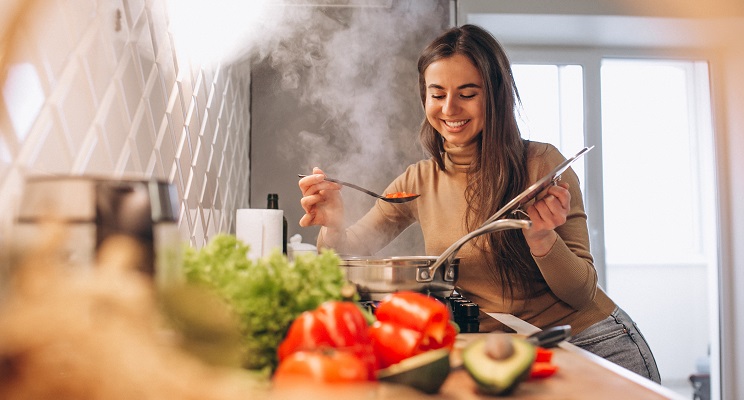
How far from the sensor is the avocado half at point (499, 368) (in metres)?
0.70

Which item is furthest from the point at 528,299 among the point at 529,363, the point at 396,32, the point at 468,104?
the point at 396,32

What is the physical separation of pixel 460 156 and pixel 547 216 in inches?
25.1

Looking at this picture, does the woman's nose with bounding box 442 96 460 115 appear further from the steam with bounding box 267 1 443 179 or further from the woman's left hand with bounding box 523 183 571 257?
the steam with bounding box 267 1 443 179

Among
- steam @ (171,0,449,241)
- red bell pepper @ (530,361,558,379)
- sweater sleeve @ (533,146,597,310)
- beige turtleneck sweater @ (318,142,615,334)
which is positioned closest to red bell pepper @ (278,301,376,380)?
red bell pepper @ (530,361,558,379)

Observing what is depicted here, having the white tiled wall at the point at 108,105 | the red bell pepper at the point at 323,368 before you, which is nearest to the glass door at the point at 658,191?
the white tiled wall at the point at 108,105

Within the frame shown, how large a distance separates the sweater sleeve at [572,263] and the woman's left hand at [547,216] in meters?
0.02

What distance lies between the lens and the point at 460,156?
1948 millimetres

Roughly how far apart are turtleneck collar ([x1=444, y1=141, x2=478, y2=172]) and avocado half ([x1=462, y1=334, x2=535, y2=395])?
1213 millimetres

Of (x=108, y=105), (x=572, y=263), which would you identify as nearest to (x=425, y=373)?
(x=108, y=105)

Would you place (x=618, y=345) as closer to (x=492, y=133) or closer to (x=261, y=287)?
(x=492, y=133)

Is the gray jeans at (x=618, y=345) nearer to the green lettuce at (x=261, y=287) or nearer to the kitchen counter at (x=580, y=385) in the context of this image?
the kitchen counter at (x=580, y=385)

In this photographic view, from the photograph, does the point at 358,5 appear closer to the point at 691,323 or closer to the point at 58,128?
the point at 58,128

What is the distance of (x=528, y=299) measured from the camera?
161 centimetres

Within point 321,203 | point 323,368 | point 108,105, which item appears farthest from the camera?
point 321,203
